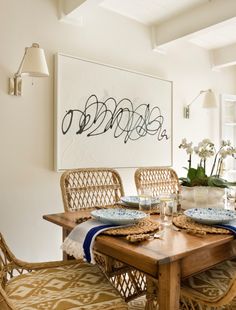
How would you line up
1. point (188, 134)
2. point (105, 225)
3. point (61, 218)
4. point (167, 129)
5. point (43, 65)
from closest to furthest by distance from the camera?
point (105, 225), point (61, 218), point (43, 65), point (167, 129), point (188, 134)

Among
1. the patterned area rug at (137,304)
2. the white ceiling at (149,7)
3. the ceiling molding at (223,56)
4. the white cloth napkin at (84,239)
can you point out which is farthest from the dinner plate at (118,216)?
the ceiling molding at (223,56)

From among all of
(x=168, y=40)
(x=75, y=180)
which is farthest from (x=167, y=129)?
(x=75, y=180)

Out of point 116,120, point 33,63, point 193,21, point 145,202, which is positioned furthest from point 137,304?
point 193,21

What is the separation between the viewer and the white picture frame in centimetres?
246

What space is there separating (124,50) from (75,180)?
159 cm

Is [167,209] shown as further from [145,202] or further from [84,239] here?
[84,239]

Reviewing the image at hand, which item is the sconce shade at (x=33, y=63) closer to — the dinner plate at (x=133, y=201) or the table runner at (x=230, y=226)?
the dinner plate at (x=133, y=201)

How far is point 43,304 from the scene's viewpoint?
1.14 meters

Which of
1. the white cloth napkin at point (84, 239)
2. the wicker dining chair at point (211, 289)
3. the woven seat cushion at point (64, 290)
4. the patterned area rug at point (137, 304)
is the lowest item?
the patterned area rug at point (137, 304)

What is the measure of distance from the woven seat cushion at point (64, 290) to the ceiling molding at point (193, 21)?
7.62 feet

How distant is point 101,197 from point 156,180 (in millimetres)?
528

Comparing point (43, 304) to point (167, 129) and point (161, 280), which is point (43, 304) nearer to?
point (161, 280)

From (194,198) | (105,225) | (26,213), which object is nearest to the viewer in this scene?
(105,225)

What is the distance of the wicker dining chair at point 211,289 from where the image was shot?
117 cm
